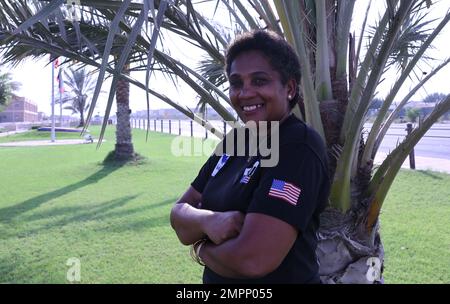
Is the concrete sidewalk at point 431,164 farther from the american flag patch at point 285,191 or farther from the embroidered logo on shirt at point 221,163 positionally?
the american flag patch at point 285,191

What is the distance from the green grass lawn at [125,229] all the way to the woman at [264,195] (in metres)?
2.56

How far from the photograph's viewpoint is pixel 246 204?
1.38 metres

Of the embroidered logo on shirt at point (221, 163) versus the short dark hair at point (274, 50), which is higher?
the short dark hair at point (274, 50)

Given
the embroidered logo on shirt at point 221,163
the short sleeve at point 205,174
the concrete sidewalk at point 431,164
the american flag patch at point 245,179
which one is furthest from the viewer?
the concrete sidewalk at point 431,164

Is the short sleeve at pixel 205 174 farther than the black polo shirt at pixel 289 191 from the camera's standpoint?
Yes

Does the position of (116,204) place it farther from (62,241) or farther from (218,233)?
(218,233)

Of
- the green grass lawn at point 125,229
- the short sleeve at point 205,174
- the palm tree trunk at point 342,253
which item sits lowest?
the green grass lawn at point 125,229

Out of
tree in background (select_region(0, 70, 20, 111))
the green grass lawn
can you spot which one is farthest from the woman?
tree in background (select_region(0, 70, 20, 111))

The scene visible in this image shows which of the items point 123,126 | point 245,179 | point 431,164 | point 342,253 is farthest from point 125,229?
point 431,164

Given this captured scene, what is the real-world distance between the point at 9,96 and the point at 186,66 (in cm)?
3853

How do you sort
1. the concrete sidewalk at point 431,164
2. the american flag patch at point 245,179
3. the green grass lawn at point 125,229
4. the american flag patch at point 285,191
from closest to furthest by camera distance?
the american flag patch at point 285,191
the american flag patch at point 245,179
the green grass lawn at point 125,229
the concrete sidewalk at point 431,164

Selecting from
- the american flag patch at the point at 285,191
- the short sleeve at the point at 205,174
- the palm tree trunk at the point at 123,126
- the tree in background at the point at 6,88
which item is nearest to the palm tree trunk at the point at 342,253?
the short sleeve at the point at 205,174

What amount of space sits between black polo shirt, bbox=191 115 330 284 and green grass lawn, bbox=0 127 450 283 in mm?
2619

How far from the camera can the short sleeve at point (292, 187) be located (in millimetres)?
1233
